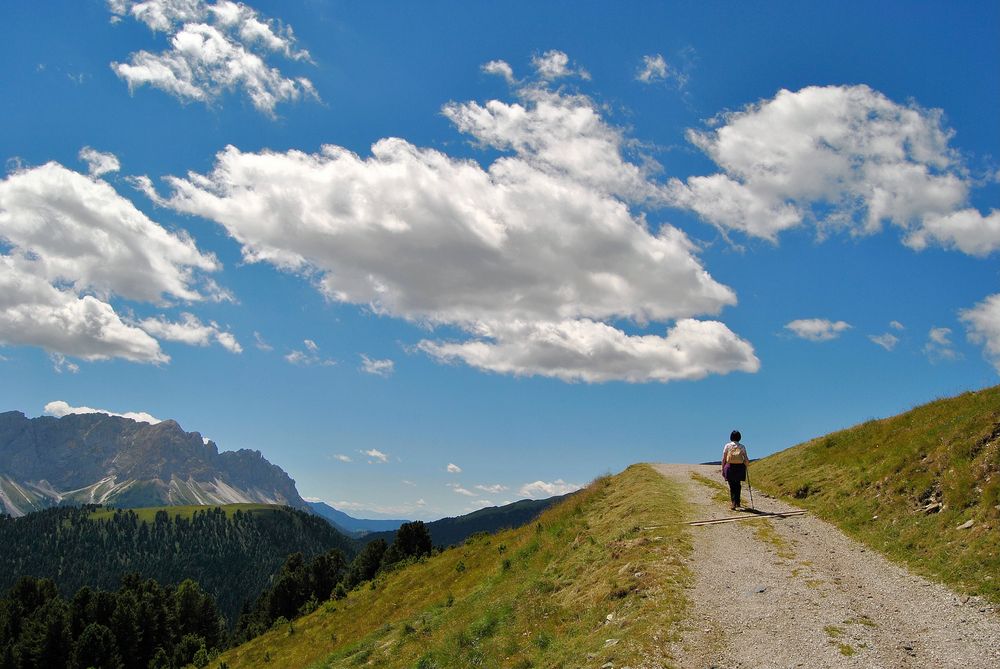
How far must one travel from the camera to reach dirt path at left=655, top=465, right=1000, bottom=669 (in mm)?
10859

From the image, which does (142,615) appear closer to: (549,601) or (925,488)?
(549,601)

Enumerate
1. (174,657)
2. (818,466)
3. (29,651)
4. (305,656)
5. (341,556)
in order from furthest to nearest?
1. (341,556)
2. (174,657)
3. (29,651)
4. (305,656)
5. (818,466)

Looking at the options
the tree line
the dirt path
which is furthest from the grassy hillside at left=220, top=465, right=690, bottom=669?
the tree line

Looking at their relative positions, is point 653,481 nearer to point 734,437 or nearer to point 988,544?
point 734,437

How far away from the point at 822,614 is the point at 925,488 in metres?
9.38

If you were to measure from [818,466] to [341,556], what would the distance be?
107355 millimetres

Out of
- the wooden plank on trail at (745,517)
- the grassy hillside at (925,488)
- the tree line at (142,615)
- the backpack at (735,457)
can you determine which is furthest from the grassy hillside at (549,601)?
the tree line at (142,615)

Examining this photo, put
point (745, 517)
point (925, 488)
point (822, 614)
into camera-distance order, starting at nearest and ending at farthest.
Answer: point (822, 614) → point (925, 488) → point (745, 517)

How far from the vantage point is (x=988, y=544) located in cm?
1479

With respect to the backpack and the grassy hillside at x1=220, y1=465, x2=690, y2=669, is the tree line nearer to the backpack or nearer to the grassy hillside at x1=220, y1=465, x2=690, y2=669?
the grassy hillside at x1=220, y1=465, x2=690, y2=669

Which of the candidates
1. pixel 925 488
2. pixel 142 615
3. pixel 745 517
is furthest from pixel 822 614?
pixel 142 615

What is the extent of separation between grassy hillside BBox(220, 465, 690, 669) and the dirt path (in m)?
0.87

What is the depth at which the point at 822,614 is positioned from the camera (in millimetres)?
12797

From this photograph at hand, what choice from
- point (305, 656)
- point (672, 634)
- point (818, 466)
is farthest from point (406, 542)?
point (672, 634)
